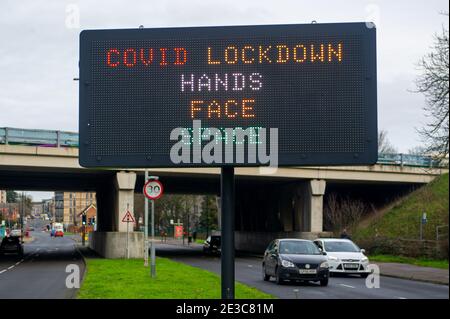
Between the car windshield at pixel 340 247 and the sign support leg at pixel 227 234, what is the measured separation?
68.6 ft

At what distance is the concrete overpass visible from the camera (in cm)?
4016

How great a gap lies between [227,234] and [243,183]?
4385 centimetres

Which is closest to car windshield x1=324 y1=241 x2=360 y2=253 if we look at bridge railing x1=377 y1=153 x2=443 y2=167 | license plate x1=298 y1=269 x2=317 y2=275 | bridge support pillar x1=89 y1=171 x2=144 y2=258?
license plate x1=298 y1=269 x2=317 y2=275

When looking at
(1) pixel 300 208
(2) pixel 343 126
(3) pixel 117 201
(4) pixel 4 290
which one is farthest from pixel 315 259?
(1) pixel 300 208

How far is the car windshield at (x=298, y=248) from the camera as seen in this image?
80.5 feet

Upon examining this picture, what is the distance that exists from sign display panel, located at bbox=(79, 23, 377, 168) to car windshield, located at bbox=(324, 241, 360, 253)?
21404mm

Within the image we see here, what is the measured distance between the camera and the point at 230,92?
819 cm

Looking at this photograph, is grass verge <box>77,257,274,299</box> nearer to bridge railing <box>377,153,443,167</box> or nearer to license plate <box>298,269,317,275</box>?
license plate <box>298,269,317,275</box>

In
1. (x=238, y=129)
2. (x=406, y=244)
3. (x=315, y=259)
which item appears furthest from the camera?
(x=406, y=244)

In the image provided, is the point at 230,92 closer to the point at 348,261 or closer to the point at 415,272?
the point at 348,261

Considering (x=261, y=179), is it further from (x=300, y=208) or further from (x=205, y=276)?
(x=205, y=276)

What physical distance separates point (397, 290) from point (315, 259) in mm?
3301

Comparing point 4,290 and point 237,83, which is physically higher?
point 237,83

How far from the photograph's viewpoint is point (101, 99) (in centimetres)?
823
